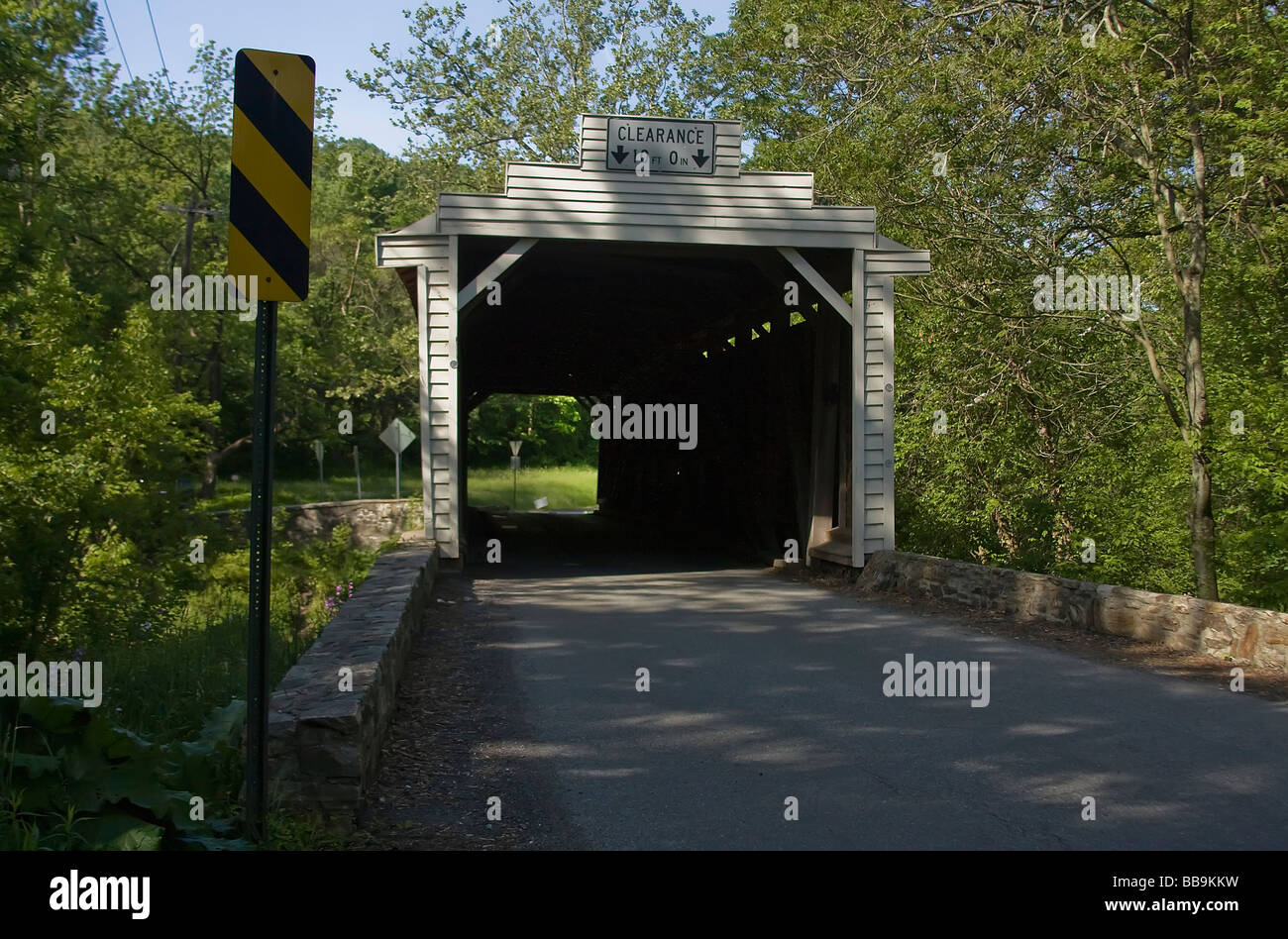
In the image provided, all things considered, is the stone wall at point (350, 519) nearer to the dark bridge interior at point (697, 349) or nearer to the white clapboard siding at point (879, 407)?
the dark bridge interior at point (697, 349)

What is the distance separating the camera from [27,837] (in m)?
3.32

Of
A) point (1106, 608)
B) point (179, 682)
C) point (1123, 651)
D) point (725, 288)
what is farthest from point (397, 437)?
point (1123, 651)

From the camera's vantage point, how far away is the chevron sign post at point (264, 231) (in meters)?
3.56

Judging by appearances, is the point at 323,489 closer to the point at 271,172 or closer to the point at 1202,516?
the point at 1202,516

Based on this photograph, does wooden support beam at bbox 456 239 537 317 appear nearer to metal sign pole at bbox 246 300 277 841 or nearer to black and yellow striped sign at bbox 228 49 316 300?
black and yellow striped sign at bbox 228 49 316 300

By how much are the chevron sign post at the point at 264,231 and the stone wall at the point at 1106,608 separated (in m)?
6.15

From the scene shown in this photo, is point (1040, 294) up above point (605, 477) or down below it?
above

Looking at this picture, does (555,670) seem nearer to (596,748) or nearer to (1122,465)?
(596,748)

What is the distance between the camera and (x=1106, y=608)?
8.56 meters

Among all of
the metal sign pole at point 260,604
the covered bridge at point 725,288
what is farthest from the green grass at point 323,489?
the metal sign pole at point 260,604

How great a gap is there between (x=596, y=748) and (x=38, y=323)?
776 inches

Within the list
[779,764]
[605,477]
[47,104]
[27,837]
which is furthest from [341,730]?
[605,477]

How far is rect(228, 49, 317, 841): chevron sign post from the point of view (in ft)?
11.7

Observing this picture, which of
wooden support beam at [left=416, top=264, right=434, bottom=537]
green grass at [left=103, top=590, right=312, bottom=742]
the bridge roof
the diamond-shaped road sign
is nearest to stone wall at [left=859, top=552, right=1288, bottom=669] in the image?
the bridge roof
